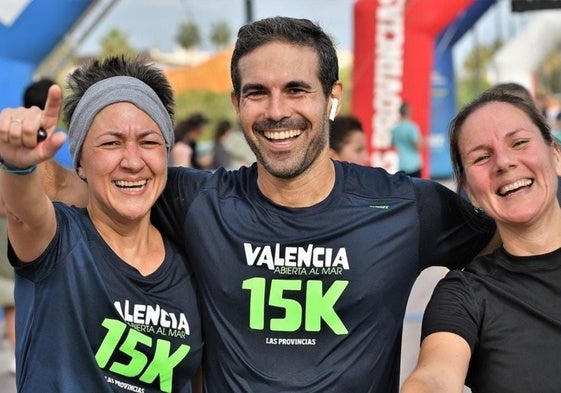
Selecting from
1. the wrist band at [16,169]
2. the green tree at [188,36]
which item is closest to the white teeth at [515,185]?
the wrist band at [16,169]

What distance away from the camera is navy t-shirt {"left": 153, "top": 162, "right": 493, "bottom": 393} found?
272cm

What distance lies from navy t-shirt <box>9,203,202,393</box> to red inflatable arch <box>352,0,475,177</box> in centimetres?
1140

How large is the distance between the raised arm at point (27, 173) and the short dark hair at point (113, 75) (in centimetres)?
53

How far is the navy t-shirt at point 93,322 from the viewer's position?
257 cm

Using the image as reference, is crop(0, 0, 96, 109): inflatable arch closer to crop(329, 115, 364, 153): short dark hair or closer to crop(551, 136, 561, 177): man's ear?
crop(329, 115, 364, 153): short dark hair

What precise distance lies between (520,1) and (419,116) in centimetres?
659

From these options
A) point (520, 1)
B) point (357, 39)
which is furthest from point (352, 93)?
point (520, 1)

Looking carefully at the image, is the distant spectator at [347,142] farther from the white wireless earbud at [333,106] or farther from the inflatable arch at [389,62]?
the inflatable arch at [389,62]

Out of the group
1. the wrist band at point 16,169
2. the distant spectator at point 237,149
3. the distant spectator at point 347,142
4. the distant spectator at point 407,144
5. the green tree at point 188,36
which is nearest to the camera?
the wrist band at point 16,169

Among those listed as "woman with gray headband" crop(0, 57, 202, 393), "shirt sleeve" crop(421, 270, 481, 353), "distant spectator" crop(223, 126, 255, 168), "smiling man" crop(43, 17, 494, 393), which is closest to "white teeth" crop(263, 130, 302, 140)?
"smiling man" crop(43, 17, 494, 393)

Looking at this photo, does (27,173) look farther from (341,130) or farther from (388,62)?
(388,62)

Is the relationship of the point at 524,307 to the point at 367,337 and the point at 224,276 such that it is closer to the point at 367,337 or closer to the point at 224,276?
the point at 367,337

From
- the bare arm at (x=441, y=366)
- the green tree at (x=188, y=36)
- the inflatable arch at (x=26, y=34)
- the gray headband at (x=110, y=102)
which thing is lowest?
the bare arm at (x=441, y=366)

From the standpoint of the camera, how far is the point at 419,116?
47.4 ft
